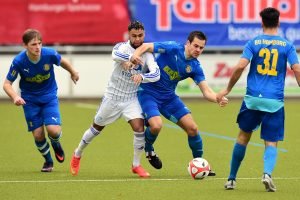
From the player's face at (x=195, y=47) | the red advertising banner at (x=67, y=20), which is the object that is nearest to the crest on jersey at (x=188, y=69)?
the player's face at (x=195, y=47)

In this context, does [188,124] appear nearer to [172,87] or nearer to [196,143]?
[196,143]

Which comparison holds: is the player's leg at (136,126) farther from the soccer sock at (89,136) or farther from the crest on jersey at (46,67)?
the crest on jersey at (46,67)

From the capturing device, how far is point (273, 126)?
33.9ft

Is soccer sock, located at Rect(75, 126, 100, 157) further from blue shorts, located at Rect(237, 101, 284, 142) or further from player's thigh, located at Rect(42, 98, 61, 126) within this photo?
blue shorts, located at Rect(237, 101, 284, 142)

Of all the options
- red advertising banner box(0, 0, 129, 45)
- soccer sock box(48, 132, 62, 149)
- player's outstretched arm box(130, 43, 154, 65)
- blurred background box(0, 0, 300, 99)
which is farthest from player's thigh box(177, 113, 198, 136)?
red advertising banner box(0, 0, 129, 45)

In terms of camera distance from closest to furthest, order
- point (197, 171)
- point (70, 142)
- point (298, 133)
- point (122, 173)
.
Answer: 1. point (197, 171)
2. point (122, 173)
3. point (70, 142)
4. point (298, 133)


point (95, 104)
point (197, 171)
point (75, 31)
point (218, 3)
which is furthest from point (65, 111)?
point (197, 171)

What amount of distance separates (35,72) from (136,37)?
1539 millimetres

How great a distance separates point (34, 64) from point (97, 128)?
3.76 ft

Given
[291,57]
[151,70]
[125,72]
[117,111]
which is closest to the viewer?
[291,57]

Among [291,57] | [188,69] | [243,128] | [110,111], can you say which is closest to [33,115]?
[110,111]

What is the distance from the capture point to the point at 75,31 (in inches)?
1015

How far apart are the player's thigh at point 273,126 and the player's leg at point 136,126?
6.83 feet

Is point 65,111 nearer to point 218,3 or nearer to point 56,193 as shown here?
point 218,3
